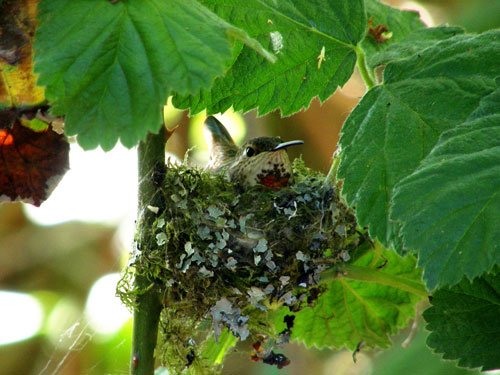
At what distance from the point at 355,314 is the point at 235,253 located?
1.38 ft

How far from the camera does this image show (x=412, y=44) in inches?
80.0

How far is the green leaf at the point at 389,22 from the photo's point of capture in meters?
2.38

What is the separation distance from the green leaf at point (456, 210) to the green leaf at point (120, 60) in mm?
408

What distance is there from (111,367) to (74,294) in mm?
1011

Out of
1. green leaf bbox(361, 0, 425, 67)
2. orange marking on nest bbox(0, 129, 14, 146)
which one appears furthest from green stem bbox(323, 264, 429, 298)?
orange marking on nest bbox(0, 129, 14, 146)

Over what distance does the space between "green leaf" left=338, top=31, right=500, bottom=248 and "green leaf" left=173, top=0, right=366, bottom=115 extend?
0.20 m

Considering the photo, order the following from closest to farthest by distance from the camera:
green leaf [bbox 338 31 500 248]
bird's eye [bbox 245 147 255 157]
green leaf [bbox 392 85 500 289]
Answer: green leaf [bbox 392 85 500 289] → green leaf [bbox 338 31 500 248] → bird's eye [bbox 245 147 255 157]

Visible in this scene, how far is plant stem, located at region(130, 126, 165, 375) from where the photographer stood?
188 centimetres

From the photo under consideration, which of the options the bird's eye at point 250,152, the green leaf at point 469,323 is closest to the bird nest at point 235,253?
the bird's eye at point 250,152

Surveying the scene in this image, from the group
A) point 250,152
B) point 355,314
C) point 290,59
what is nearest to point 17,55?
point 290,59

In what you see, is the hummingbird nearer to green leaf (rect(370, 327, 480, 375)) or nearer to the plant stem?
green leaf (rect(370, 327, 480, 375))

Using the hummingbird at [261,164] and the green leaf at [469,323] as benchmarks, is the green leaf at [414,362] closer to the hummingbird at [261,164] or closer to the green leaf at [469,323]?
the hummingbird at [261,164]

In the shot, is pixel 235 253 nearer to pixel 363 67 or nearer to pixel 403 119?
pixel 363 67

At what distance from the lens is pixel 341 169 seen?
1.75 meters
